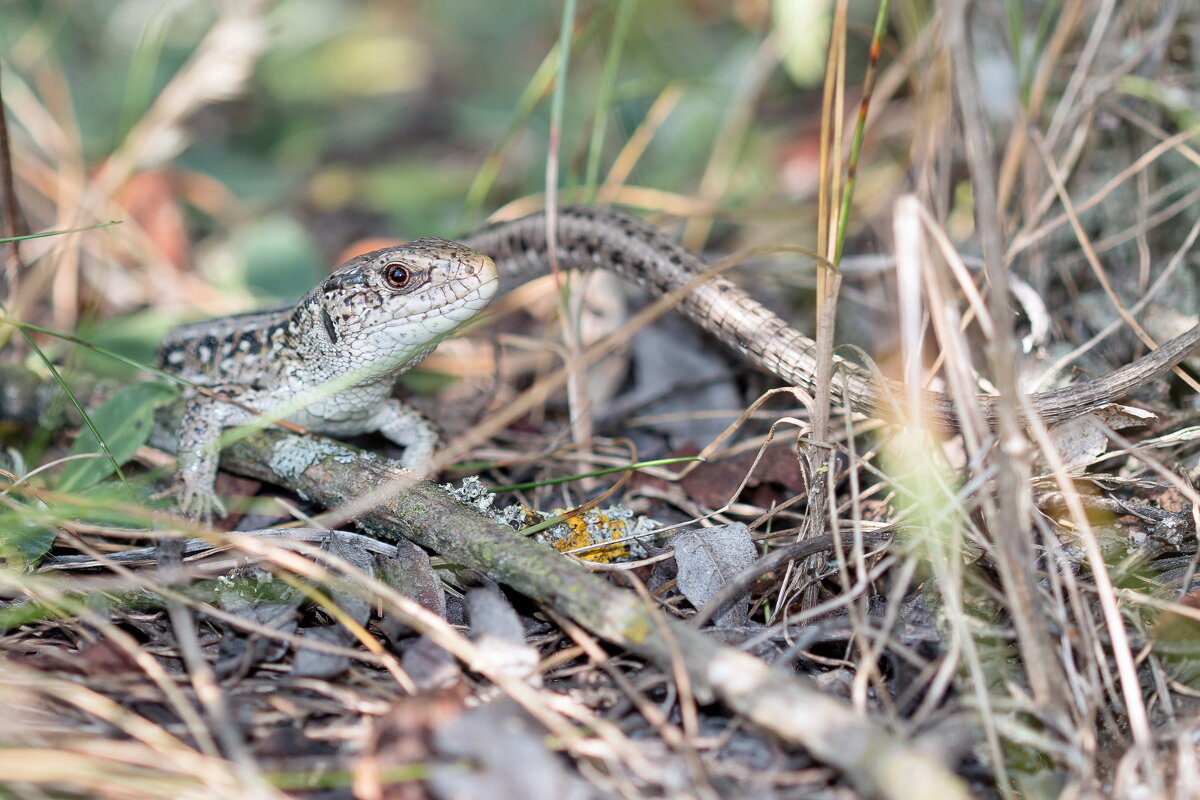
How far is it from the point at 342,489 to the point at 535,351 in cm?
163

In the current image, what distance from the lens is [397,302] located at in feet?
9.91

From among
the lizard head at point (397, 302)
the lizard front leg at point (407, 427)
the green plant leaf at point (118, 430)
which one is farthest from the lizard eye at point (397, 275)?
the green plant leaf at point (118, 430)

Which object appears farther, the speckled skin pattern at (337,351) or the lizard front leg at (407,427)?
the lizard front leg at (407,427)

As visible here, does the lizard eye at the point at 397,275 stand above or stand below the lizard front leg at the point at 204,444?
above

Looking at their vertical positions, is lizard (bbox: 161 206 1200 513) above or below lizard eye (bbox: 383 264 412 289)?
below

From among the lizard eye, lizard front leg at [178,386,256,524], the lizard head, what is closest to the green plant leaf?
lizard front leg at [178,386,256,524]

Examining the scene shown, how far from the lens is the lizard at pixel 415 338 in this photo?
→ 2713 millimetres

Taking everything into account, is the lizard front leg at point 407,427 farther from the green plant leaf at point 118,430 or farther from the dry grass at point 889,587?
the green plant leaf at point 118,430

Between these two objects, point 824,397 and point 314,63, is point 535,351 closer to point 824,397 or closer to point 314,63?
point 824,397

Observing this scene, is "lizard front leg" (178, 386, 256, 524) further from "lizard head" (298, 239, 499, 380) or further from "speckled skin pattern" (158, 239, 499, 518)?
"lizard head" (298, 239, 499, 380)

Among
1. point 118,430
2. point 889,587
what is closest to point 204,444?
point 118,430

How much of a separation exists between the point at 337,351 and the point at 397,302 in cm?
35

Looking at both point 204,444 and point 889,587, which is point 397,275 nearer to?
point 204,444

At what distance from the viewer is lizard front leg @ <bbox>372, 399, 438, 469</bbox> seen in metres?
3.48
